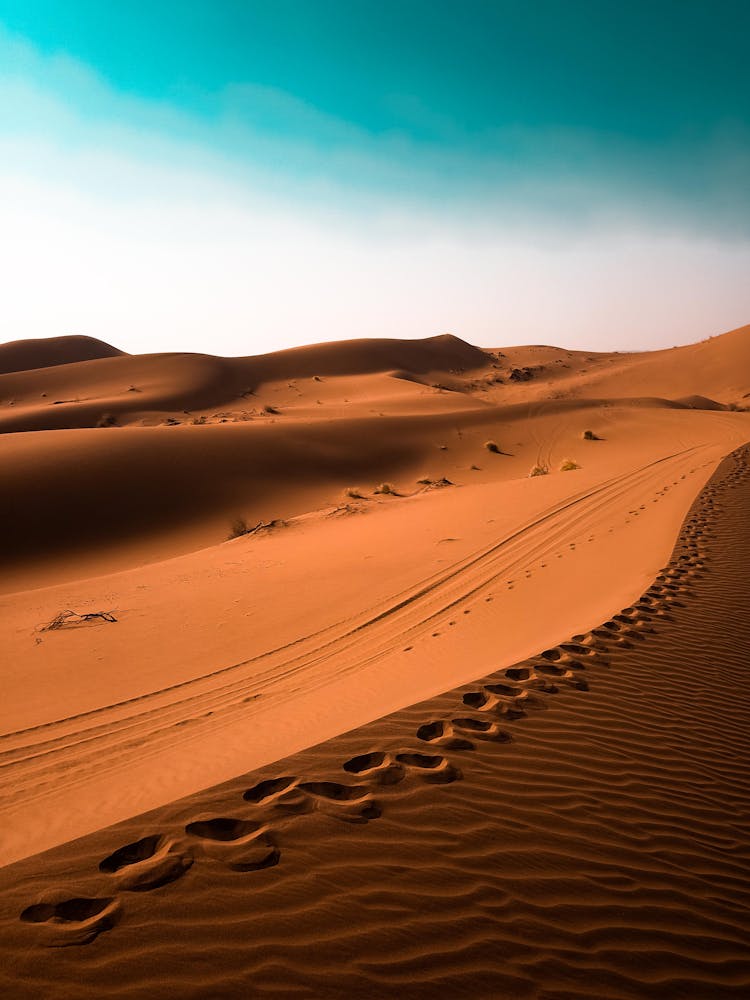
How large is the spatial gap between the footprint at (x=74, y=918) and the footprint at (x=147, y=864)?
0.12 metres

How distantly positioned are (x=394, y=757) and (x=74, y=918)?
75.2 inches

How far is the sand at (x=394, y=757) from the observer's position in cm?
240

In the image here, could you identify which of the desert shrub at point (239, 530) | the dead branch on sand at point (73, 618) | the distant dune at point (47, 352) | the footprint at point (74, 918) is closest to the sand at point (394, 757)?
the footprint at point (74, 918)

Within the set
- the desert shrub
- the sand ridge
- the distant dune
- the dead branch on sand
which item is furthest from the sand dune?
the distant dune

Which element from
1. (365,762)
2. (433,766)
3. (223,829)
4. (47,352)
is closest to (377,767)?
(365,762)

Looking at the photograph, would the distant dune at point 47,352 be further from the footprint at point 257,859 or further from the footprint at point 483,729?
the footprint at point 257,859

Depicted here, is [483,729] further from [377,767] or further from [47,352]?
[47,352]

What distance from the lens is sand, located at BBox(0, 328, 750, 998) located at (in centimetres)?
240

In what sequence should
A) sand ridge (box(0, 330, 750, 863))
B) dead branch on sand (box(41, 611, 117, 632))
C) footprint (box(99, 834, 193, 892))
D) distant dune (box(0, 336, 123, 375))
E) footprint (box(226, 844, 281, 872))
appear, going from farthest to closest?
distant dune (box(0, 336, 123, 375)) → dead branch on sand (box(41, 611, 117, 632)) → sand ridge (box(0, 330, 750, 863)) → footprint (box(226, 844, 281, 872)) → footprint (box(99, 834, 193, 892))

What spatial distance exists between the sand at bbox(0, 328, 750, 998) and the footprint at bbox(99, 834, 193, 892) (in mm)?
17

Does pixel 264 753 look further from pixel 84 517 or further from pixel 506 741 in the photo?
pixel 84 517

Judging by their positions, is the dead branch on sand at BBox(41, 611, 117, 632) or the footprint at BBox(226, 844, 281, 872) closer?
the footprint at BBox(226, 844, 281, 872)

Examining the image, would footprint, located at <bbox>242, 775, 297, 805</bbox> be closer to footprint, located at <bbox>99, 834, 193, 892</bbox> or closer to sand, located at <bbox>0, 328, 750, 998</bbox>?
sand, located at <bbox>0, 328, 750, 998</bbox>

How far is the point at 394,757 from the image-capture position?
12.4 feet
